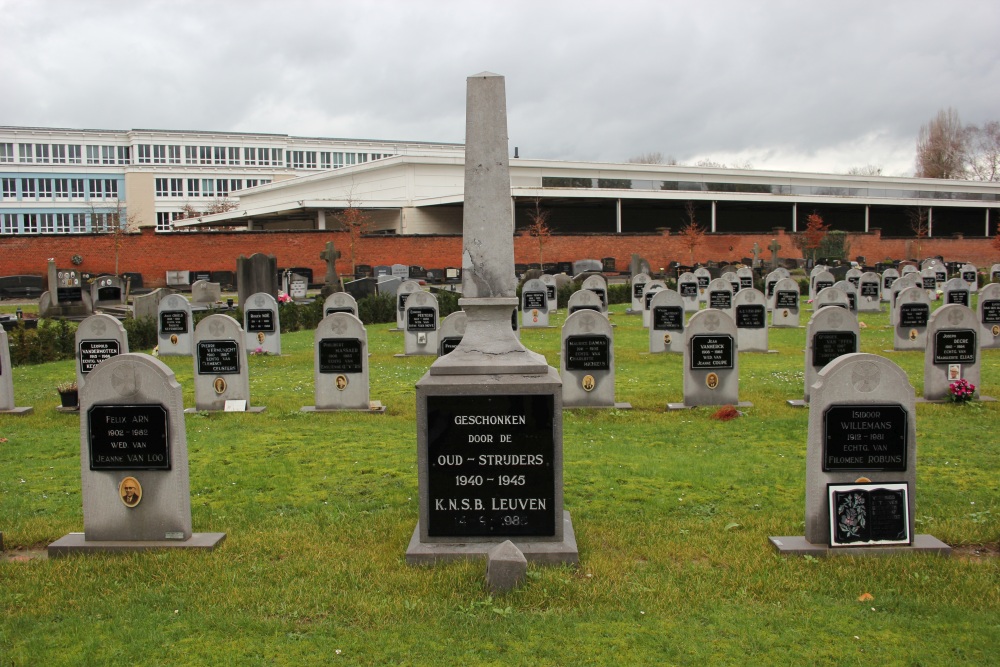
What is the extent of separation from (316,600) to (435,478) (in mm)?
1118

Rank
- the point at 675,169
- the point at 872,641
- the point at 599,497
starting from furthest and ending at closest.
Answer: the point at 675,169, the point at 599,497, the point at 872,641

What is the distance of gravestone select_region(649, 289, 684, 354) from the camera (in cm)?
1677

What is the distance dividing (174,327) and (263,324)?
190 centimetres

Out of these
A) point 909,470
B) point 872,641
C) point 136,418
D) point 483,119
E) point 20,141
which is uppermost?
point 20,141

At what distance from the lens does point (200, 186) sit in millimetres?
77062

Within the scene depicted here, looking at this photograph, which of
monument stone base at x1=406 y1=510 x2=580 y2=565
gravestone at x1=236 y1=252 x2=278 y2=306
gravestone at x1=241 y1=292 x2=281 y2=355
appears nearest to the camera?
monument stone base at x1=406 y1=510 x2=580 y2=565

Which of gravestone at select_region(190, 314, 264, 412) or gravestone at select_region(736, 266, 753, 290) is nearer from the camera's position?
gravestone at select_region(190, 314, 264, 412)

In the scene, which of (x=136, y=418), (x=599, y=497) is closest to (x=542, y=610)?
(x=599, y=497)

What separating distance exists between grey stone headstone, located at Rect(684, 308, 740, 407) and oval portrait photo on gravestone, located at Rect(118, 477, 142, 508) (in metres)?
7.45

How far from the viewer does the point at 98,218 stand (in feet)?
210

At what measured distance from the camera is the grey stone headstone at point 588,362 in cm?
1124

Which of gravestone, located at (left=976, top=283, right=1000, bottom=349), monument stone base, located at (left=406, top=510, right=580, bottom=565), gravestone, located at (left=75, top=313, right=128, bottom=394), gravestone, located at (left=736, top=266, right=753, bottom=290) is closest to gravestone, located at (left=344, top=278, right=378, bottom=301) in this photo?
gravestone, located at (left=736, top=266, right=753, bottom=290)

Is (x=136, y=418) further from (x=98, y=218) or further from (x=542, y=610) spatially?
(x=98, y=218)

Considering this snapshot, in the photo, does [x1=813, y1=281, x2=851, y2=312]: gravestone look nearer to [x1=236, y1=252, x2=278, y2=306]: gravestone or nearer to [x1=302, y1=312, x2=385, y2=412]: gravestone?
[x1=302, y1=312, x2=385, y2=412]: gravestone
